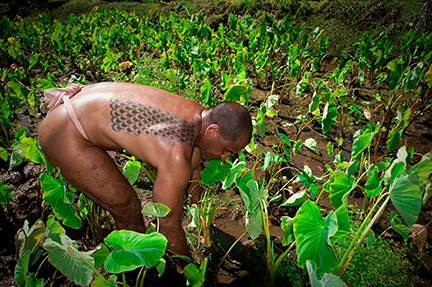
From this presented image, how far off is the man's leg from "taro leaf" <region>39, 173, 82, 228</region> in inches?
8.5

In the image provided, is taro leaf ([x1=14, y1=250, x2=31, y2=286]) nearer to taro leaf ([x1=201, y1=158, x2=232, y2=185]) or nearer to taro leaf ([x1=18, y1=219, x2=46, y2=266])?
taro leaf ([x1=18, y1=219, x2=46, y2=266])

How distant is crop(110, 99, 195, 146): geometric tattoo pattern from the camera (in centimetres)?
119

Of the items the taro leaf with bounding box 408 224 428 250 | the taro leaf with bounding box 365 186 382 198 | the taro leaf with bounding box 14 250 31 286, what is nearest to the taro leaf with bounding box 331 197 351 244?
the taro leaf with bounding box 365 186 382 198

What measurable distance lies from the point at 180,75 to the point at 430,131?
3100mm

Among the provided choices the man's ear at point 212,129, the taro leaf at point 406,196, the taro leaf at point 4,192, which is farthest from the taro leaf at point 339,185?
the taro leaf at point 4,192

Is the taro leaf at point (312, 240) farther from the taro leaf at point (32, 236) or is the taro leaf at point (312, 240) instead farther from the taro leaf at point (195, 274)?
the taro leaf at point (32, 236)

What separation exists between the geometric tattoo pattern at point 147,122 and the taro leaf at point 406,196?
896 mm

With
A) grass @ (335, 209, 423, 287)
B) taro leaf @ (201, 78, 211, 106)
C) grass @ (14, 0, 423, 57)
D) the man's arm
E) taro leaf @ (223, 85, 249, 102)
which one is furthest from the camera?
grass @ (14, 0, 423, 57)

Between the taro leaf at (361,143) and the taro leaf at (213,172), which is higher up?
the taro leaf at (361,143)

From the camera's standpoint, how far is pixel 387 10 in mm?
5906

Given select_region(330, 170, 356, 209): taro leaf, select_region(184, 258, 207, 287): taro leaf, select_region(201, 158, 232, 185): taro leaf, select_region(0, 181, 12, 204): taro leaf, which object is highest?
select_region(330, 170, 356, 209): taro leaf

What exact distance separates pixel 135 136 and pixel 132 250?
582 millimetres

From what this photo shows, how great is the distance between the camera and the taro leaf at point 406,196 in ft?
2.81

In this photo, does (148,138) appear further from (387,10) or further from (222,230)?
(387,10)
